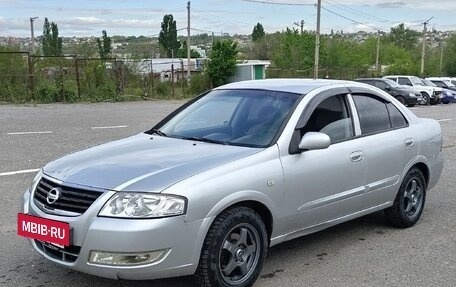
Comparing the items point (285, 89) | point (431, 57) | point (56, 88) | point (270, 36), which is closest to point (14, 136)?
point (285, 89)

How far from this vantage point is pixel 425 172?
19.5 ft

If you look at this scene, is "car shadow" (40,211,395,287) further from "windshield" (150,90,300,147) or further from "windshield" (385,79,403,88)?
"windshield" (385,79,403,88)

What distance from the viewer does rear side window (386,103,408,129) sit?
558 centimetres

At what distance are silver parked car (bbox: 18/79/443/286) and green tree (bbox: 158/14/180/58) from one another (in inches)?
3285

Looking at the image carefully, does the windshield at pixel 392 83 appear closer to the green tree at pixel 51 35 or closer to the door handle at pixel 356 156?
the door handle at pixel 356 156

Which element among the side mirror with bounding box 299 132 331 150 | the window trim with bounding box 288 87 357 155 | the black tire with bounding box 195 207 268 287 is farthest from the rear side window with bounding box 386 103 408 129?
the black tire with bounding box 195 207 268 287

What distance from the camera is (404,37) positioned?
356 ft

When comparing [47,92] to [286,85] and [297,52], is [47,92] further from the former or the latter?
[297,52]

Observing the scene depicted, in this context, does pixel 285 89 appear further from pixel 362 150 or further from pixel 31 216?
pixel 31 216

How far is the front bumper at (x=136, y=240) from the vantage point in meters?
3.35

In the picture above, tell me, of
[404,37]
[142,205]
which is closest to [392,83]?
[142,205]

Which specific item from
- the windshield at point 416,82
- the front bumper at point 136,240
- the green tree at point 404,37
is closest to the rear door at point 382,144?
the front bumper at point 136,240

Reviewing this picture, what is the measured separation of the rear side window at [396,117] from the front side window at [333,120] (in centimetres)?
78

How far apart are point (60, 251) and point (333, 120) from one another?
101 inches
